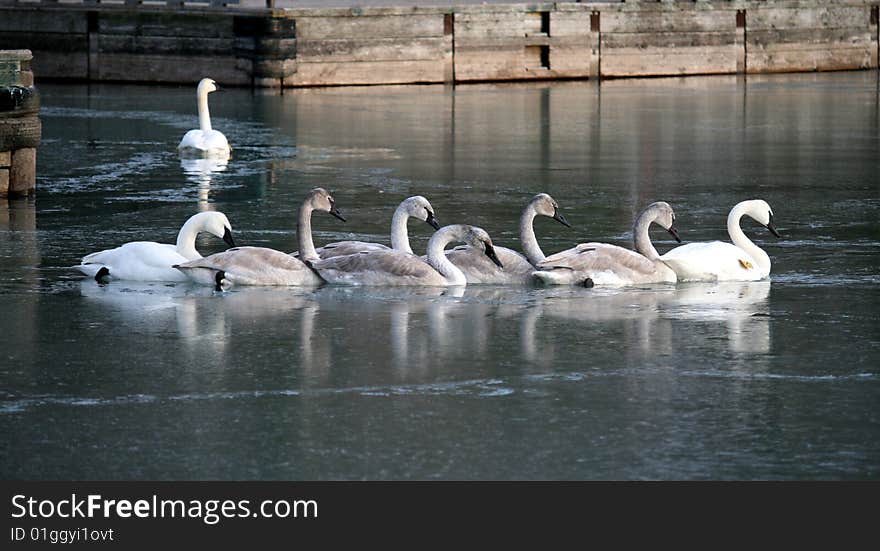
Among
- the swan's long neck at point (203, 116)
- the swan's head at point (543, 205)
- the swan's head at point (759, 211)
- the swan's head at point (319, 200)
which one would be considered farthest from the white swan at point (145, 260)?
the swan's long neck at point (203, 116)

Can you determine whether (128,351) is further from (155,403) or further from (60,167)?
(60,167)

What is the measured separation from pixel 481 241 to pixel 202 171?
7986mm

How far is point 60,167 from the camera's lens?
1916 centimetres

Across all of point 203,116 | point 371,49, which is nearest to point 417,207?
point 203,116

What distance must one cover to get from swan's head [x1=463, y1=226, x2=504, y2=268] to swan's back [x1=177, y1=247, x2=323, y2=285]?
111cm

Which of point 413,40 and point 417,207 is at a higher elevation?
point 413,40

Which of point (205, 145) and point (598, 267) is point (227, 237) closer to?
point (598, 267)

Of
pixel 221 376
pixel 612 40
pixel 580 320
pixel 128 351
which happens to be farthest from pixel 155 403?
pixel 612 40

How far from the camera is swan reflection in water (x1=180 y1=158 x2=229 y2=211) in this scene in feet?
55.9

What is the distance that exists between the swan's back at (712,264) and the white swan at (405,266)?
1.24 m

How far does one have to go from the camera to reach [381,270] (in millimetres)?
11492

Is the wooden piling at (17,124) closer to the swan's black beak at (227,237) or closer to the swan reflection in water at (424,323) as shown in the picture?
the swan's black beak at (227,237)

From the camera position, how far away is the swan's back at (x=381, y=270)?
11.5 meters

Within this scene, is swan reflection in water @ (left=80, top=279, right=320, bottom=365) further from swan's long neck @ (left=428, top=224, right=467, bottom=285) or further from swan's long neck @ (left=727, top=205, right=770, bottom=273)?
swan's long neck @ (left=727, top=205, right=770, bottom=273)
